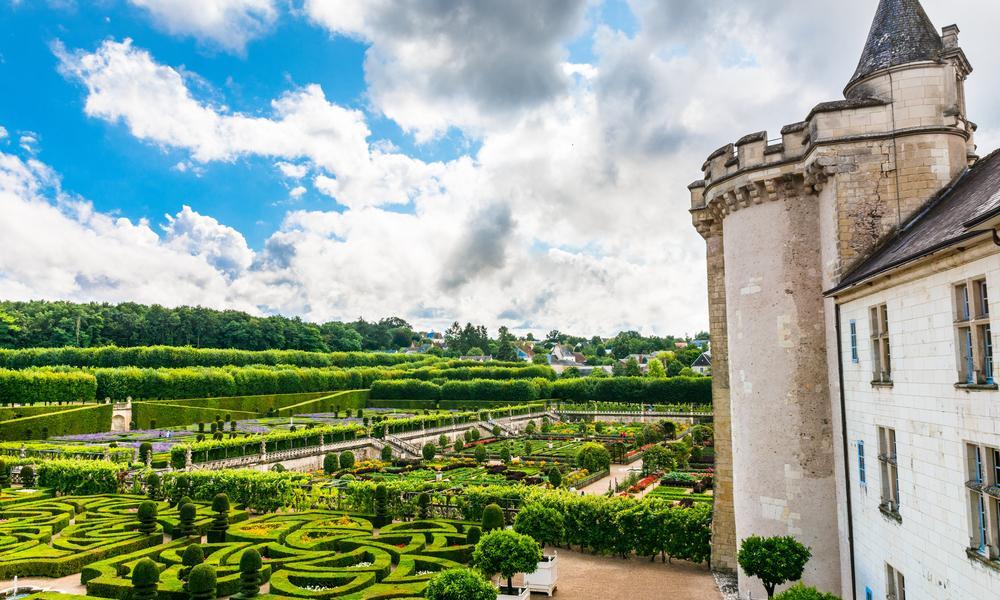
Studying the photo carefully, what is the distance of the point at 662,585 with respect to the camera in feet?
52.8

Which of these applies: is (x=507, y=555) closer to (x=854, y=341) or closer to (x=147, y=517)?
(x=854, y=341)

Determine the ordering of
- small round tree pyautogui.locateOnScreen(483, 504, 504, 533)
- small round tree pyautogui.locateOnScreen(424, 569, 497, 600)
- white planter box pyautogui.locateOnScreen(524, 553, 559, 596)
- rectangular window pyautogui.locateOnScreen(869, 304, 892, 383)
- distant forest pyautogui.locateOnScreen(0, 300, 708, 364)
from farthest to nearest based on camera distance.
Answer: distant forest pyautogui.locateOnScreen(0, 300, 708, 364)
small round tree pyautogui.locateOnScreen(483, 504, 504, 533)
white planter box pyautogui.locateOnScreen(524, 553, 559, 596)
small round tree pyautogui.locateOnScreen(424, 569, 497, 600)
rectangular window pyautogui.locateOnScreen(869, 304, 892, 383)

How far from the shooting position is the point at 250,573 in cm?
1424

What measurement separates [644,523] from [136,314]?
96.3 m

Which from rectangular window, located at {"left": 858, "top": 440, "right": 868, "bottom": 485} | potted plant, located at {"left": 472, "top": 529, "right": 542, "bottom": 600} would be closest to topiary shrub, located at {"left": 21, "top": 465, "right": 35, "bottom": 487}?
potted plant, located at {"left": 472, "top": 529, "right": 542, "bottom": 600}

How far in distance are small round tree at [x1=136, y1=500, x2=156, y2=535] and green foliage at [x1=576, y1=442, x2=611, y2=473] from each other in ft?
69.5

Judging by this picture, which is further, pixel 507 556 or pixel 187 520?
pixel 187 520

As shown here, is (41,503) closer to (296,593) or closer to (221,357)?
(296,593)

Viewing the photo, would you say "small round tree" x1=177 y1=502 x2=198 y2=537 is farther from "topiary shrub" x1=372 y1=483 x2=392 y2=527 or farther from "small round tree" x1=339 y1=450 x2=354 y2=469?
"small round tree" x1=339 y1=450 x2=354 y2=469

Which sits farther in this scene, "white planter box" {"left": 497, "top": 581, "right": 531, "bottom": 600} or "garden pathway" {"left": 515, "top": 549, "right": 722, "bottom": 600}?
"garden pathway" {"left": 515, "top": 549, "right": 722, "bottom": 600}

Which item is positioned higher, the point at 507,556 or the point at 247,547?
the point at 507,556

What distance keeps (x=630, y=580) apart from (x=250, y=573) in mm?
8974

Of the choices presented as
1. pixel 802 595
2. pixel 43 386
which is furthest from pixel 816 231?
pixel 43 386

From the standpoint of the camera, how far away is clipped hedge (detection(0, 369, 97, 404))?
161ft
